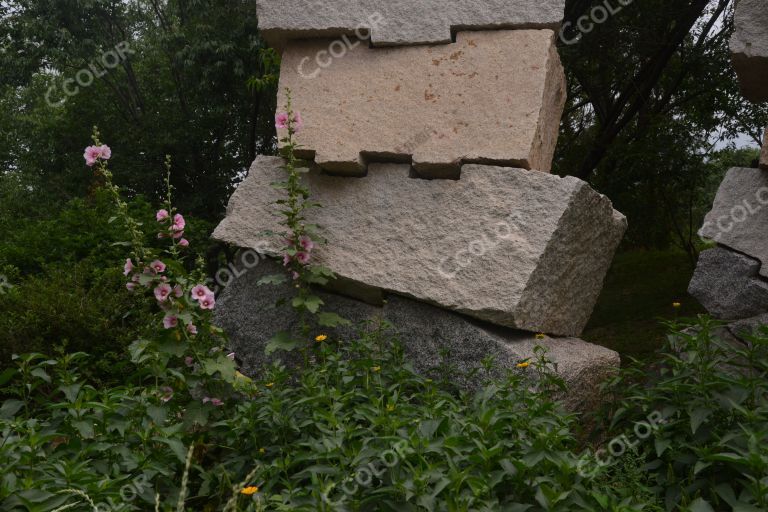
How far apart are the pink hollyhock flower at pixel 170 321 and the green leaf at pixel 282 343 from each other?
788 mm

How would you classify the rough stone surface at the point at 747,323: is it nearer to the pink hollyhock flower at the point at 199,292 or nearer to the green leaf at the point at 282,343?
the green leaf at the point at 282,343

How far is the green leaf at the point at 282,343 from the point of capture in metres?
4.26

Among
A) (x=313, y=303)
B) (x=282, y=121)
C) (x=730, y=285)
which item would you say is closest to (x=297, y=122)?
(x=282, y=121)

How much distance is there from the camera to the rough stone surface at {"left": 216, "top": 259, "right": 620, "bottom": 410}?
4141 mm

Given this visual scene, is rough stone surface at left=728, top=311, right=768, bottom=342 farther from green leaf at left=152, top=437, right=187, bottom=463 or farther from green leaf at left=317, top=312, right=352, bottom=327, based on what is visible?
green leaf at left=152, top=437, right=187, bottom=463

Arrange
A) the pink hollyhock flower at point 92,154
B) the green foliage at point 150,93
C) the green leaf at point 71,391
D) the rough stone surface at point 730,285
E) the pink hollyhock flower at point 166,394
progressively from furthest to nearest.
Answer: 1. the green foliage at point 150,93
2. the rough stone surface at point 730,285
3. the pink hollyhock flower at point 92,154
4. the pink hollyhock flower at point 166,394
5. the green leaf at point 71,391

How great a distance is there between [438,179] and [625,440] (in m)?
2.00

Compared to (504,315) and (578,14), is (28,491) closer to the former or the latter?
(504,315)

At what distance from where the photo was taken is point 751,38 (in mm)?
4477

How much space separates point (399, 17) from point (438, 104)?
0.63m

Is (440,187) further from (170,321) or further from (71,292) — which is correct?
(71,292)

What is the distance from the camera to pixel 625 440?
2.96m

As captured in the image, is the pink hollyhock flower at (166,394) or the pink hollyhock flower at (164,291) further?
the pink hollyhock flower at (164,291)

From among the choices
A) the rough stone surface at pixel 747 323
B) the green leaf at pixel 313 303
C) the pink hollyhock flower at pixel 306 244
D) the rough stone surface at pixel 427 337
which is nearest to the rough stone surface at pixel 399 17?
the pink hollyhock flower at pixel 306 244
